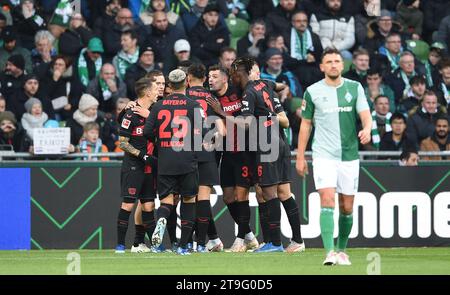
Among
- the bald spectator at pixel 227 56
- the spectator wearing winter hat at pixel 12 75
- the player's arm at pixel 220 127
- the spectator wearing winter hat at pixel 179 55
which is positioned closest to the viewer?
the player's arm at pixel 220 127

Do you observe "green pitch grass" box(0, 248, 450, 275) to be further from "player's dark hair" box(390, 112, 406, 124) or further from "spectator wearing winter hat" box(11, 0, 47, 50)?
"spectator wearing winter hat" box(11, 0, 47, 50)

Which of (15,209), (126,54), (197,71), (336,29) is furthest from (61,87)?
(197,71)

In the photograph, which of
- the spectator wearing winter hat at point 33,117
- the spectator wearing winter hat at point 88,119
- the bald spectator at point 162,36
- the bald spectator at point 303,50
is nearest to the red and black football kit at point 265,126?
the spectator wearing winter hat at point 88,119

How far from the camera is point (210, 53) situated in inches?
884

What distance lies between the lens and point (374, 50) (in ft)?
76.4

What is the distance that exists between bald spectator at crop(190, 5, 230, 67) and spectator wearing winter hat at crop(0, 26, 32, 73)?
9.49 feet

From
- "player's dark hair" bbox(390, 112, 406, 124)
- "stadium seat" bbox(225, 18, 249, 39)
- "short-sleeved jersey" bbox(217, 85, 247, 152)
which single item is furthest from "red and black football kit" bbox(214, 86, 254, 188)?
"stadium seat" bbox(225, 18, 249, 39)

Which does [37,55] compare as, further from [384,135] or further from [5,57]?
[384,135]

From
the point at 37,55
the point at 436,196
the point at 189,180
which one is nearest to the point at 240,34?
the point at 37,55

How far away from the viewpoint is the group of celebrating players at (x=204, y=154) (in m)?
16.2

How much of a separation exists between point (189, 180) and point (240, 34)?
749 cm

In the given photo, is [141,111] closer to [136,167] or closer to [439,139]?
[136,167]

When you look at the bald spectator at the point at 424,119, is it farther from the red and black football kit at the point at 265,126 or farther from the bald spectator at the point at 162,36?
the bald spectator at the point at 162,36

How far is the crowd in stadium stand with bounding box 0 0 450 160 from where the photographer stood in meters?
21.0
